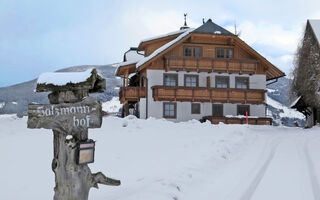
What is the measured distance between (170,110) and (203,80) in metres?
3.95

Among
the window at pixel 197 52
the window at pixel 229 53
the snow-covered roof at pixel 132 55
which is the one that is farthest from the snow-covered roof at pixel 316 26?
the snow-covered roof at pixel 132 55

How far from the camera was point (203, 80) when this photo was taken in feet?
95.4

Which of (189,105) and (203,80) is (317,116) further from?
(189,105)

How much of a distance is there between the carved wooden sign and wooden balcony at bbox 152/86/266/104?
2198cm

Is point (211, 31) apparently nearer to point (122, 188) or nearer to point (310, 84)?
point (310, 84)

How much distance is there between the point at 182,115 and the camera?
92.7 ft

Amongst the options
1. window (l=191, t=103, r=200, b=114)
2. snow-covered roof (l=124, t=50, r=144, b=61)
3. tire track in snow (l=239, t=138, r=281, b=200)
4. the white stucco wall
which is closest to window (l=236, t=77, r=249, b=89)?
the white stucco wall

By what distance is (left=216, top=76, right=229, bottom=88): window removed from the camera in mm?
29406

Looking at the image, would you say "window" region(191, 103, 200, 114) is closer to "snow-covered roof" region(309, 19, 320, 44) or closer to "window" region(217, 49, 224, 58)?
"window" region(217, 49, 224, 58)

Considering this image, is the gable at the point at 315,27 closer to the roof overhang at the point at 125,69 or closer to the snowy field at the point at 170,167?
the roof overhang at the point at 125,69

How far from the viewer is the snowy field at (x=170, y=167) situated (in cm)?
661

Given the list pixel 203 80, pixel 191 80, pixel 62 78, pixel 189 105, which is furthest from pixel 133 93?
pixel 62 78

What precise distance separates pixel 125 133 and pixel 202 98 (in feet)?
46.8

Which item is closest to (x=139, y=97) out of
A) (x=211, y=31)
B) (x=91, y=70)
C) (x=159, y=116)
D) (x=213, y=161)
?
(x=159, y=116)
